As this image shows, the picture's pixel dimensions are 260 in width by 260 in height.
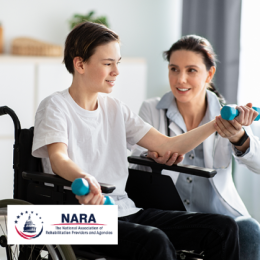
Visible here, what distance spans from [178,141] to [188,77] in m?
0.37

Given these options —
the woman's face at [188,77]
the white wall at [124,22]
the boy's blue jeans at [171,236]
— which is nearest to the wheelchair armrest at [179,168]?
the boy's blue jeans at [171,236]

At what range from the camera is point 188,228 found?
152 cm

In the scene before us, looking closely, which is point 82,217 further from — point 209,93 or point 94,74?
point 209,93

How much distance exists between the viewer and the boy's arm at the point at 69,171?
1.19 m

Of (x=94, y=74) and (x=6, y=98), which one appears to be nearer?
(x=94, y=74)

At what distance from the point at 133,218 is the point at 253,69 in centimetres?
185

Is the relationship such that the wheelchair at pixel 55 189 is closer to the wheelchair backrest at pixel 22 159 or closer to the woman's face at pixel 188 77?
the wheelchair backrest at pixel 22 159

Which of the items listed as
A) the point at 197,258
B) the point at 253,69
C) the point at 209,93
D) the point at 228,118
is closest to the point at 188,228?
the point at 197,258

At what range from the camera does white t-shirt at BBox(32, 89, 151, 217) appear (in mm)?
1472

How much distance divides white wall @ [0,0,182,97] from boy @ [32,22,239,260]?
205cm

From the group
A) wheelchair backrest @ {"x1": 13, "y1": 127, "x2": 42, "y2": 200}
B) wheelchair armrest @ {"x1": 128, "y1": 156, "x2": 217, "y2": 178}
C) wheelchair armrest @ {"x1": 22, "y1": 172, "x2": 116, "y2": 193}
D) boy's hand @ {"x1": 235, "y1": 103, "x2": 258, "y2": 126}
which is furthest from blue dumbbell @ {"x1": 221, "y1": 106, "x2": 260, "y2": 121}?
wheelchair backrest @ {"x1": 13, "y1": 127, "x2": 42, "y2": 200}

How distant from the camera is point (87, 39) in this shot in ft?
5.07

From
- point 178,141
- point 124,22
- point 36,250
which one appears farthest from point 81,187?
point 124,22

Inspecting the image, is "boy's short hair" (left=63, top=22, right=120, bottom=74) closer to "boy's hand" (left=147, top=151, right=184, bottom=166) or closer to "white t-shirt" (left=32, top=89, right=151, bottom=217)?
"white t-shirt" (left=32, top=89, right=151, bottom=217)
